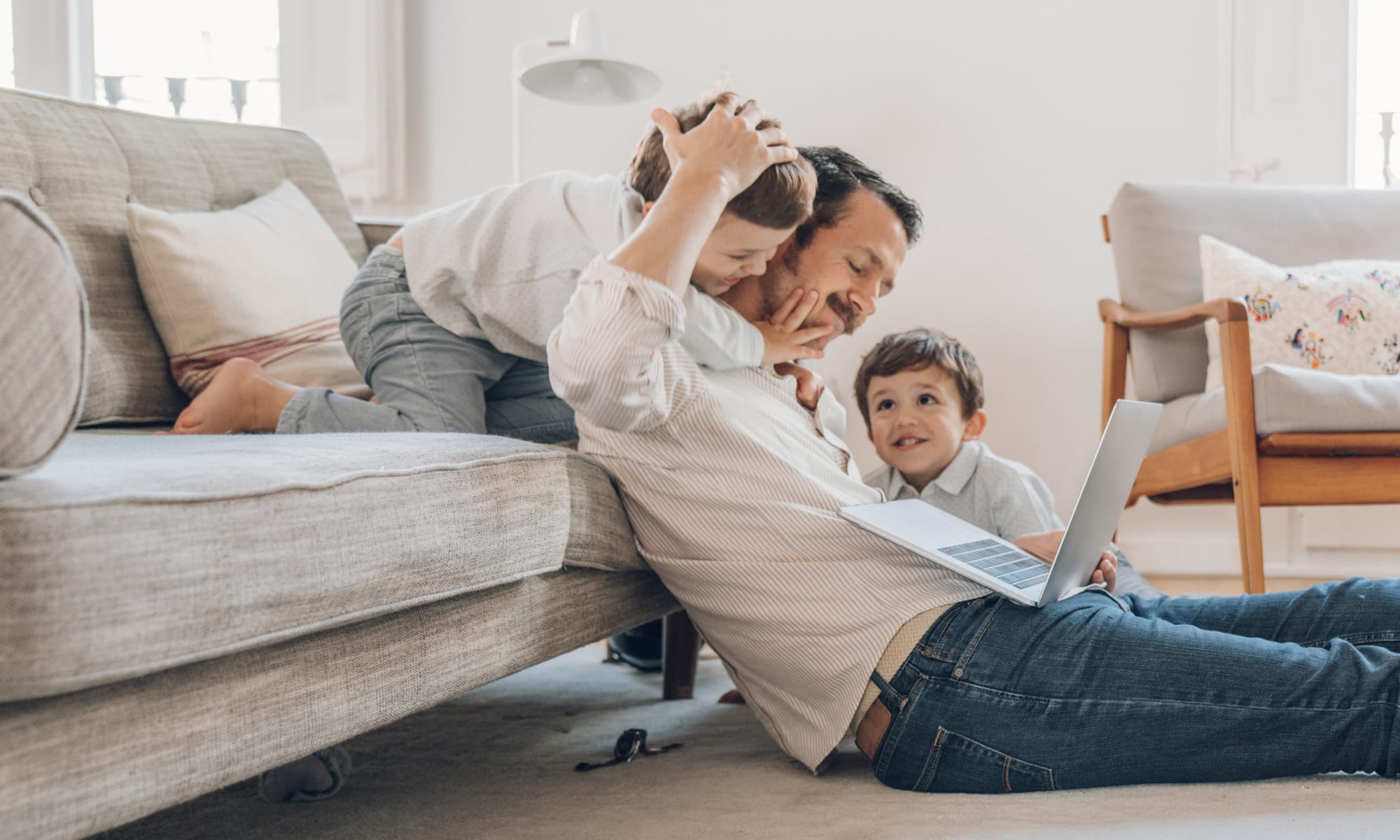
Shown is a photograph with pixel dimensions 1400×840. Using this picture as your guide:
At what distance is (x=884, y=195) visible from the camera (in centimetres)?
123

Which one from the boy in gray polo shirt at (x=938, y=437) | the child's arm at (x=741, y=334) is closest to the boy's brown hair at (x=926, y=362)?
the boy in gray polo shirt at (x=938, y=437)

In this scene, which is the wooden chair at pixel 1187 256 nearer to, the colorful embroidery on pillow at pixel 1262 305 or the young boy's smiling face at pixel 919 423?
the colorful embroidery on pillow at pixel 1262 305

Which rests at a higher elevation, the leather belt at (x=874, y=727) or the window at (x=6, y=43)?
the window at (x=6, y=43)

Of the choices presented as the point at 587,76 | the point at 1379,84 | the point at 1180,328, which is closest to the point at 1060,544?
the point at 1180,328

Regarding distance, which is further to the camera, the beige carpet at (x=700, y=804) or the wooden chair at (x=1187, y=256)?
the wooden chair at (x=1187, y=256)

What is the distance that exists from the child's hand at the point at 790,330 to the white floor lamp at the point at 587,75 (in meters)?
1.17

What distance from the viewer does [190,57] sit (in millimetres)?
3082

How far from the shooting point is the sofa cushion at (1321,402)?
69.0 inches

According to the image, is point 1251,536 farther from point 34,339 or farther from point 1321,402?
point 34,339

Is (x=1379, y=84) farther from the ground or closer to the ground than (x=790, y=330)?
farther from the ground

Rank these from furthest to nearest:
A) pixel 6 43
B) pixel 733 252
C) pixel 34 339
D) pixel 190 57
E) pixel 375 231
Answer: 1. pixel 190 57
2. pixel 6 43
3. pixel 375 231
4. pixel 733 252
5. pixel 34 339

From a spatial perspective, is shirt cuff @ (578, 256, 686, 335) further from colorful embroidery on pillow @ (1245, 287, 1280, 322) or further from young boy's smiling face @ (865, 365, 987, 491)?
colorful embroidery on pillow @ (1245, 287, 1280, 322)

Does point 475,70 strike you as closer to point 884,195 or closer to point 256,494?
point 884,195

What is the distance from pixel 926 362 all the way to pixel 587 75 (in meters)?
1.01
